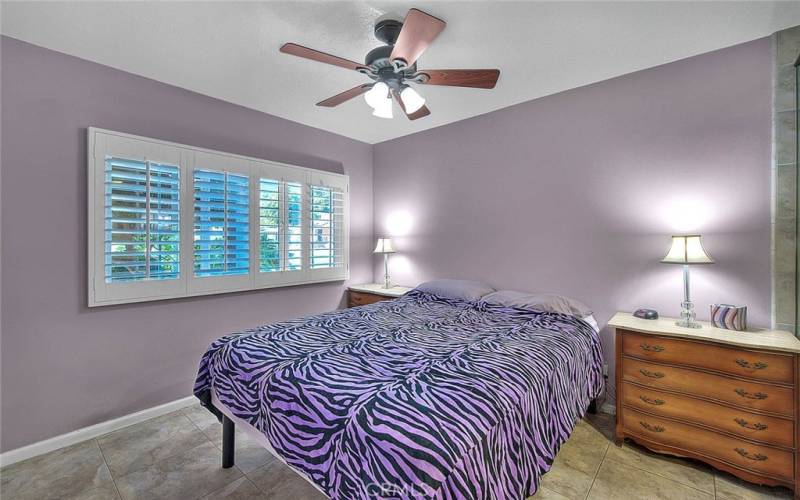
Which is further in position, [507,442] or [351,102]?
[351,102]

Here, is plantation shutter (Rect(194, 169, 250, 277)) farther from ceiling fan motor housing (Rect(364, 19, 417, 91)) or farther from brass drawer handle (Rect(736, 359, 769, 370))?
brass drawer handle (Rect(736, 359, 769, 370))

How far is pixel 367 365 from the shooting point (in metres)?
1.60

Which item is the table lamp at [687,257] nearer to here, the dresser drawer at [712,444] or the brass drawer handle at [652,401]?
the brass drawer handle at [652,401]

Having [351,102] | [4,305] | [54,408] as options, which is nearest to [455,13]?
[351,102]

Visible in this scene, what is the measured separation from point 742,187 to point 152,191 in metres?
4.09

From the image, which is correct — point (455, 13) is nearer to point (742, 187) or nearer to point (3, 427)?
point (742, 187)

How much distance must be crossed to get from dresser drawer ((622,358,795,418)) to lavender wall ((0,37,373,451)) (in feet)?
10.8

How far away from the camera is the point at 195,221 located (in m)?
2.83

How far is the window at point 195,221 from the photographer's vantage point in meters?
2.44

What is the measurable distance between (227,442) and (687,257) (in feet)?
9.86

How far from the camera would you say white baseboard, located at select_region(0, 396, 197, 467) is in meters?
2.13

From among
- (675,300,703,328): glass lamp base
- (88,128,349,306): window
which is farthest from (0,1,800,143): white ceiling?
(675,300,703,328): glass lamp base

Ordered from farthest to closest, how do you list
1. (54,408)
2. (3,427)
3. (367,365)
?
(54,408) < (3,427) < (367,365)

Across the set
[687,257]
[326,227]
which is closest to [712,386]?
[687,257]
